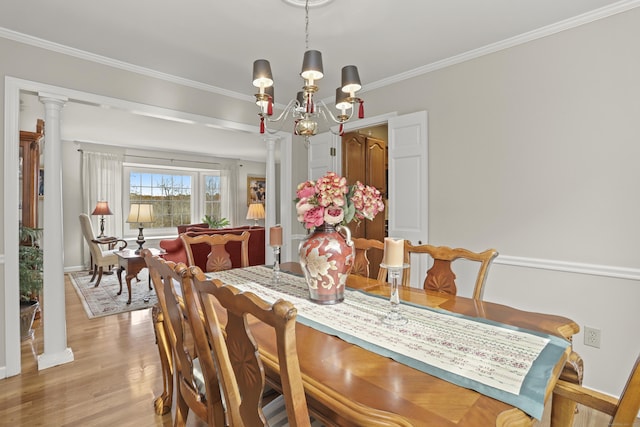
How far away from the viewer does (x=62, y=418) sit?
185 centimetres

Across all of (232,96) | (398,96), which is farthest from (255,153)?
(398,96)

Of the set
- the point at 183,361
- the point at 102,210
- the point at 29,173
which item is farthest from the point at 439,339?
the point at 102,210

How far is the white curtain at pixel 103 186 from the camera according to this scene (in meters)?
5.86

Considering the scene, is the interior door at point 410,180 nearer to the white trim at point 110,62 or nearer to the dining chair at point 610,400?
the white trim at point 110,62

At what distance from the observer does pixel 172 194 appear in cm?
696

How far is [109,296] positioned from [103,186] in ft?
8.71

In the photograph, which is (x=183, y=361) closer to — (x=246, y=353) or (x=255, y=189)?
(x=246, y=353)

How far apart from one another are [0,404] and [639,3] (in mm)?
4473

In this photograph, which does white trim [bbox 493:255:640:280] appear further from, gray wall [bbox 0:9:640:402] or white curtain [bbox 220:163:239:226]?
white curtain [bbox 220:163:239:226]

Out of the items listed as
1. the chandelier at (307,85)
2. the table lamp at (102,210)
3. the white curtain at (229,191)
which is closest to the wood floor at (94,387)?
the chandelier at (307,85)

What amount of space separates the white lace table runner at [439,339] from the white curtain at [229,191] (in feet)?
21.0

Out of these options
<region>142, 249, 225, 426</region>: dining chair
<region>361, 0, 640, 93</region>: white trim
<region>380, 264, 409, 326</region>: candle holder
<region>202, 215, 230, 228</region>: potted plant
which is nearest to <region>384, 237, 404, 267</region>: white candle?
<region>380, 264, 409, 326</region>: candle holder

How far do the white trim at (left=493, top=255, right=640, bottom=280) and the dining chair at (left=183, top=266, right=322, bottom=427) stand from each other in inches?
76.9

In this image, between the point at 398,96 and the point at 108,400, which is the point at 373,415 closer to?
the point at 108,400
